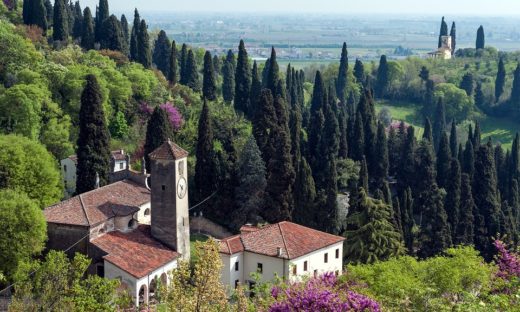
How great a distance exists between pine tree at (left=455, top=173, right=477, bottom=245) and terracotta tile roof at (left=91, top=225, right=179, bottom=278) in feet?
80.6

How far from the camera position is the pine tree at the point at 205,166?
53.2m

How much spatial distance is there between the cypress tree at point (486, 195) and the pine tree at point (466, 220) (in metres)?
1.40

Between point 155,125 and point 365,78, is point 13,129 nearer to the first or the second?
point 155,125

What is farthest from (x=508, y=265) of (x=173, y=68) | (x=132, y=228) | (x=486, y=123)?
(x=486, y=123)

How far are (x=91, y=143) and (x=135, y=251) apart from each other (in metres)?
11.1

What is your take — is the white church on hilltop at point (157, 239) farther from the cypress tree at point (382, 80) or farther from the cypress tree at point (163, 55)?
the cypress tree at point (382, 80)

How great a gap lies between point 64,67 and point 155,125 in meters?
11.6

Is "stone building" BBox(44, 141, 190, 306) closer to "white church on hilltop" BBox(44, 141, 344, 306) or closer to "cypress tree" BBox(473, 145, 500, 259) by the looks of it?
"white church on hilltop" BBox(44, 141, 344, 306)

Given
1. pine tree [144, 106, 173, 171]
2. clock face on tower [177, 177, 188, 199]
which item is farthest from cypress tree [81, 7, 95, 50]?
clock face on tower [177, 177, 188, 199]

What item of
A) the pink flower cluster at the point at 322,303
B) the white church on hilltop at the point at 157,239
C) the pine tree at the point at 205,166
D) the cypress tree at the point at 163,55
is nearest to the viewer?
the pink flower cluster at the point at 322,303

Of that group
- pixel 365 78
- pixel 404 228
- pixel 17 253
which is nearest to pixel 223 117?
pixel 404 228

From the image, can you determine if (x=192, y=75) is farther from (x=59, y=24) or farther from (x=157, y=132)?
(x=157, y=132)

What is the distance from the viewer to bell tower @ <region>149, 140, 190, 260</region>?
4081cm

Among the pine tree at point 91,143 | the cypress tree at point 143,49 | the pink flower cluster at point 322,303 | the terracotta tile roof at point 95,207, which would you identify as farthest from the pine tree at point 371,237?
the cypress tree at point 143,49
